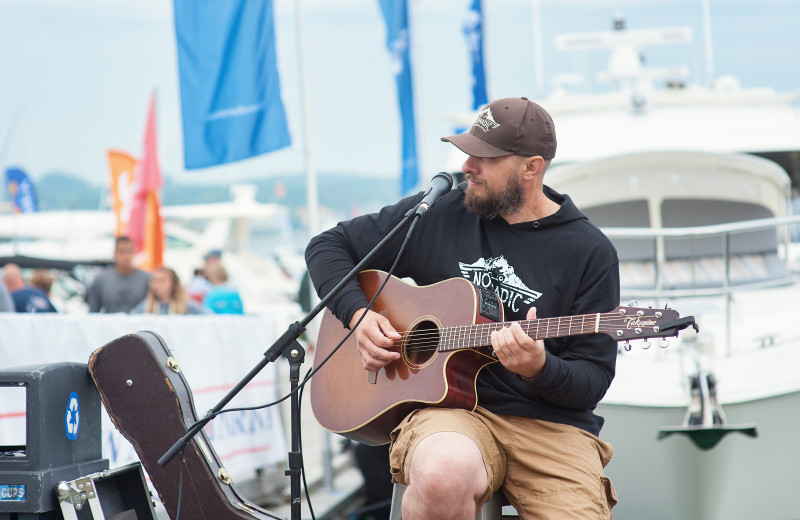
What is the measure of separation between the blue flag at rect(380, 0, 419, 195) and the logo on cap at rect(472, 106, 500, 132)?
851cm

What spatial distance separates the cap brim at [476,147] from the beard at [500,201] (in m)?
0.11

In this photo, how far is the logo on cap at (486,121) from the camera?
10.9ft

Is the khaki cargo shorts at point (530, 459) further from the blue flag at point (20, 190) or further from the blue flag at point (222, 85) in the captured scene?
the blue flag at point (20, 190)

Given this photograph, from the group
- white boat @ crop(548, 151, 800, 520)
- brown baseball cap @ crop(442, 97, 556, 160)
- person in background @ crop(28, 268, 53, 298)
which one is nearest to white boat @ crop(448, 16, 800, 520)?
white boat @ crop(548, 151, 800, 520)

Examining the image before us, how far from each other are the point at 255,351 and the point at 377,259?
3.71 metres

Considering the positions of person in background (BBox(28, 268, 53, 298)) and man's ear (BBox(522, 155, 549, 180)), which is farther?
person in background (BBox(28, 268, 53, 298))

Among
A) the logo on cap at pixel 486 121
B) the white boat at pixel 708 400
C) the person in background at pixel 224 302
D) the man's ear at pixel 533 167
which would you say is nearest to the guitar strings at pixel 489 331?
the man's ear at pixel 533 167

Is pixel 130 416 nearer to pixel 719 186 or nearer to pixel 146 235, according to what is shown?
pixel 719 186

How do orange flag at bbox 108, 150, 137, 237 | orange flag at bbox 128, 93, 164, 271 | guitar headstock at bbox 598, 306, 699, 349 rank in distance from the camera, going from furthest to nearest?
orange flag at bbox 108, 150, 137, 237 → orange flag at bbox 128, 93, 164, 271 → guitar headstock at bbox 598, 306, 699, 349

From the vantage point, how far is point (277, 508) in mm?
6695

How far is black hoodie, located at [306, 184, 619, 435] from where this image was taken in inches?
122

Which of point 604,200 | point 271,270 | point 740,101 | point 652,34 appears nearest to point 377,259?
point 604,200

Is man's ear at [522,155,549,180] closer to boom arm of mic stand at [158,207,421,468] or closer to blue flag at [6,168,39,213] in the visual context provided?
boom arm of mic stand at [158,207,421,468]

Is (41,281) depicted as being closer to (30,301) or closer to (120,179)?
(30,301)
